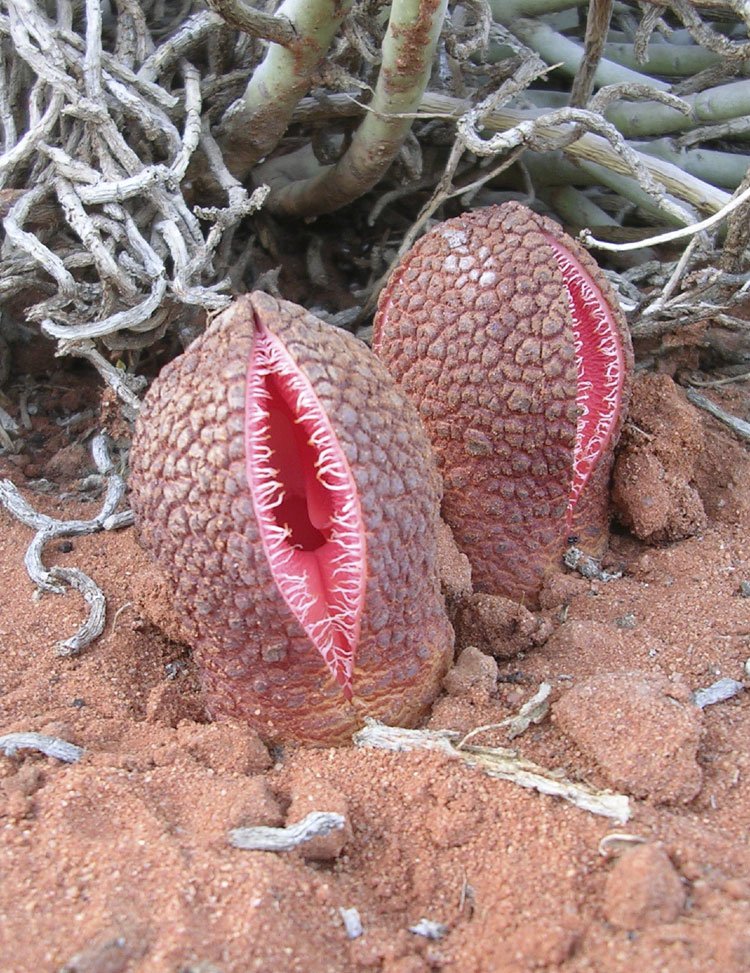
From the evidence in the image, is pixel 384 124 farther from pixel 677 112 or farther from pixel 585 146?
pixel 677 112

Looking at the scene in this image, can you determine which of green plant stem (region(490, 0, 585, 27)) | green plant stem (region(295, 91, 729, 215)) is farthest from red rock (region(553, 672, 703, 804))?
green plant stem (region(490, 0, 585, 27))

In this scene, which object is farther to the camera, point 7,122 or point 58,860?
point 7,122

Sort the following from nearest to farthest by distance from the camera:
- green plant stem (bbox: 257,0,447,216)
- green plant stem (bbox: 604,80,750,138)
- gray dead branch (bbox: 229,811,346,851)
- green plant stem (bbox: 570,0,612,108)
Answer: gray dead branch (bbox: 229,811,346,851), green plant stem (bbox: 257,0,447,216), green plant stem (bbox: 570,0,612,108), green plant stem (bbox: 604,80,750,138)

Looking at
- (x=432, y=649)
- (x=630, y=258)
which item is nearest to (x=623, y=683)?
(x=432, y=649)

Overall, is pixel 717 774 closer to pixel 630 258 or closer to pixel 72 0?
pixel 630 258

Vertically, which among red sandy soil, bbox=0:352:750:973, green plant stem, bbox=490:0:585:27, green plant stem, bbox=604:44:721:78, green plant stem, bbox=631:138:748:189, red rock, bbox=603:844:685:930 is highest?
green plant stem, bbox=490:0:585:27

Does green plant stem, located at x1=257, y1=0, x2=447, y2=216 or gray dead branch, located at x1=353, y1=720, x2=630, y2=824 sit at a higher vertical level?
green plant stem, located at x1=257, y1=0, x2=447, y2=216

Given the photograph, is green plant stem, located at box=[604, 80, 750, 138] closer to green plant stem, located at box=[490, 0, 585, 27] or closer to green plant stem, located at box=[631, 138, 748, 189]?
green plant stem, located at box=[631, 138, 748, 189]
